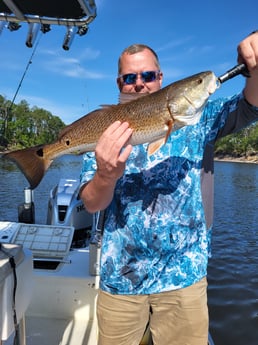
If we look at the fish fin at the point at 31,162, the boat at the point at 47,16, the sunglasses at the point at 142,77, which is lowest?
the fish fin at the point at 31,162

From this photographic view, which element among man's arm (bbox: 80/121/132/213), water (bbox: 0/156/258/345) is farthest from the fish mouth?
water (bbox: 0/156/258/345)

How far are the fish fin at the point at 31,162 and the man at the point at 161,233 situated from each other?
14.0 inches

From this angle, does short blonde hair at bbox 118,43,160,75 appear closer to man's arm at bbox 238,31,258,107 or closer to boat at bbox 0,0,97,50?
boat at bbox 0,0,97,50

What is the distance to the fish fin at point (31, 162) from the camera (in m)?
2.57

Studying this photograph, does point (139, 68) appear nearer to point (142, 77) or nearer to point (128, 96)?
point (142, 77)

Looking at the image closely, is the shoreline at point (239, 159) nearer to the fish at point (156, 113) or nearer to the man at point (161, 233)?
the man at point (161, 233)

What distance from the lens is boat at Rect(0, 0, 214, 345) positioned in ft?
6.51

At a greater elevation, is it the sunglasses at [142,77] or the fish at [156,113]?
the sunglasses at [142,77]

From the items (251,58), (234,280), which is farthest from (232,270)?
(251,58)

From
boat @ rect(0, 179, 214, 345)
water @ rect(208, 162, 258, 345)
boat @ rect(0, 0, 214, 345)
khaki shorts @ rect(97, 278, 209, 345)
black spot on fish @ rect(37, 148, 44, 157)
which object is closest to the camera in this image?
boat @ rect(0, 0, 214, 345)

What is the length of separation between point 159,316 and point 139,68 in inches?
70.8

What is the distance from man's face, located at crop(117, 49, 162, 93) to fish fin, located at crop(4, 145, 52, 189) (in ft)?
2.73

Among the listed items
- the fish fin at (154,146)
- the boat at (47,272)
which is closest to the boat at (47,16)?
the boat at (47,272)

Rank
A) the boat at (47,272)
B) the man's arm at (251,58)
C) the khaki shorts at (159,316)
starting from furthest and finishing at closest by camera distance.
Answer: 1. the khaki shorts at (159,316)
2. the boat at (47,272)
3. the man's arm at (251,58)
